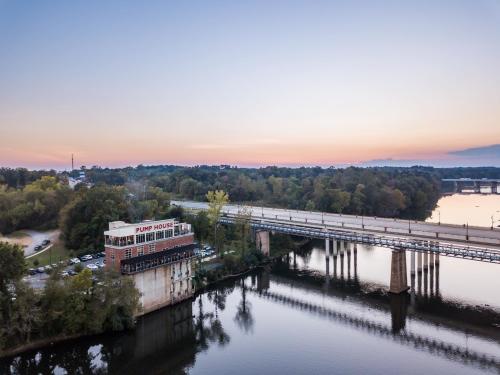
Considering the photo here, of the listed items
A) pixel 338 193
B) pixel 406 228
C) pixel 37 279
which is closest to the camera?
pixel 37 279

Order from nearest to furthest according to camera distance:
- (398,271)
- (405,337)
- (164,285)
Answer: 1. (405,337)
2. (164,285)
3. (398,271)

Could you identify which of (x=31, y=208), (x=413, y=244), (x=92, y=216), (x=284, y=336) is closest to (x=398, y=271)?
(x=413, y=244)

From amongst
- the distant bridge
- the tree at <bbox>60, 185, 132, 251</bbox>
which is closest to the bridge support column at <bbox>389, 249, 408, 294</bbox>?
the distant bridge

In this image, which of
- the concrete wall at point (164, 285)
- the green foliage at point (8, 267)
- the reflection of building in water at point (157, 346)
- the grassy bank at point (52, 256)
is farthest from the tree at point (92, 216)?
the green foliage at point (8, 267)

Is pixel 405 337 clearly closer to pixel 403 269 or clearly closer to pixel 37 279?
pixel 403 269

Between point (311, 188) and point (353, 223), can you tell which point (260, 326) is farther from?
point (311, 188)

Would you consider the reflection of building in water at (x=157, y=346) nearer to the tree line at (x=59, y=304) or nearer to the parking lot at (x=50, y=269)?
the tree line at (x=59, y=304)
